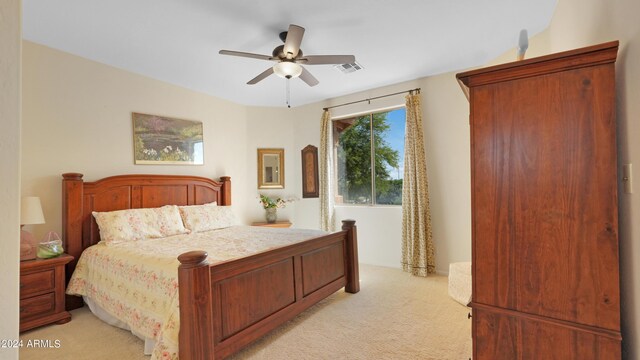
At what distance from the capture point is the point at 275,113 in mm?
5445

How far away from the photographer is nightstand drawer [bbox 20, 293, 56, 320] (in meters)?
2.57

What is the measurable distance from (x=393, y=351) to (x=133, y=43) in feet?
12.3

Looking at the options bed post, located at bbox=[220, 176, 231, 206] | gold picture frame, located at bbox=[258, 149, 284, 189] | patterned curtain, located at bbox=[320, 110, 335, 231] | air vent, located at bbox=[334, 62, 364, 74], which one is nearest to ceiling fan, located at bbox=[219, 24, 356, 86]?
air vent, located at bbox=[334, 62, 364, 74]

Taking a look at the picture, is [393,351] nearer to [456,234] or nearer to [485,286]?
[485,286]

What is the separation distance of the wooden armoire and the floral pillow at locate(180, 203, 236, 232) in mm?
3362

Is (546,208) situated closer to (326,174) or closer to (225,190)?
(326,174)

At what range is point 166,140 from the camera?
4.06 meters

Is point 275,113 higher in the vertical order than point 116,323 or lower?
higher

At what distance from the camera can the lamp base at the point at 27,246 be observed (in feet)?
8.73

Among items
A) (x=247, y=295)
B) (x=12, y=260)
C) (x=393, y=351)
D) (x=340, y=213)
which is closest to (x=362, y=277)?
(x=340, y=213)

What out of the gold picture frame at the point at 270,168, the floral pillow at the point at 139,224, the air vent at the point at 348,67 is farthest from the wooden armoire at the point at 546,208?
the gold picture frame at the point at 270,168

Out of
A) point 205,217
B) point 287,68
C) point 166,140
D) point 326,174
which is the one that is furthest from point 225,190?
point 287,68

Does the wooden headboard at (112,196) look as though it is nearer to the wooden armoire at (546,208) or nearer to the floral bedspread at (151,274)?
the floral bedspread at (151,274)

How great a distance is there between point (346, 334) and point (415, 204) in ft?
7.10
